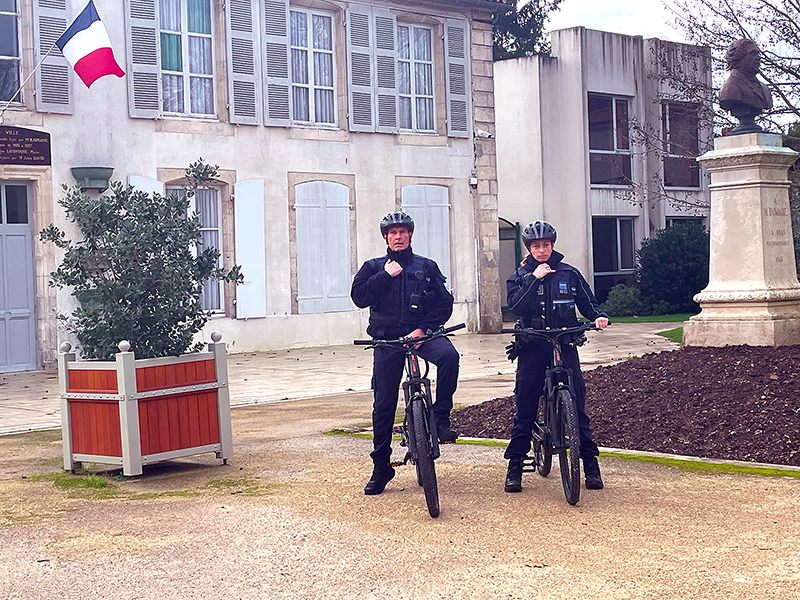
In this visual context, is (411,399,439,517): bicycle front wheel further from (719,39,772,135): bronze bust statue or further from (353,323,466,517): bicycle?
(719,39,772,135): bronze bust statue

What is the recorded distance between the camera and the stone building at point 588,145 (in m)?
28.2

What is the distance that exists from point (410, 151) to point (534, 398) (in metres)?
15.5

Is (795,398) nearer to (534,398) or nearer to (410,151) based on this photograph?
(534,398)

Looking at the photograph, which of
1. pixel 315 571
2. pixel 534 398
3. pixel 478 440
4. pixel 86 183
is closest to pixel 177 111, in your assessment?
pixel 86 183

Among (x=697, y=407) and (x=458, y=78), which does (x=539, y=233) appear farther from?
(x=458, y=78)

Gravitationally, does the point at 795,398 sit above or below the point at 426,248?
below

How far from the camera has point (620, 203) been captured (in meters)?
29.1

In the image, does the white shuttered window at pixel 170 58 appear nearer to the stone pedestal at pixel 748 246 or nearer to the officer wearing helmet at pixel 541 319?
the stone pedestal at pixel 748 246

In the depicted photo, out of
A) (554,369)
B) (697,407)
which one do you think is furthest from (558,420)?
(697,407)

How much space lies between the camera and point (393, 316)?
678cm

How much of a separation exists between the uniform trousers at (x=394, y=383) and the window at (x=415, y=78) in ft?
51.1

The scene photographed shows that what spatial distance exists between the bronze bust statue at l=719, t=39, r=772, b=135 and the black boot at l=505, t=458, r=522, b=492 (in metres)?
6.61

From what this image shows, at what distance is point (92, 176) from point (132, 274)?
10.2 meters

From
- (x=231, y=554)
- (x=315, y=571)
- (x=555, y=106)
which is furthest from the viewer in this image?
(x=555, y=106)
